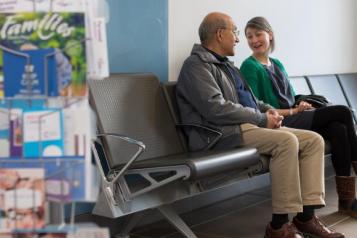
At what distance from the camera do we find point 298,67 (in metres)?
5.05

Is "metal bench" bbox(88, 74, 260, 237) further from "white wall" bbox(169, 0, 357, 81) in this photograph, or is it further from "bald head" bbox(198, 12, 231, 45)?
"white wall" bbox(169, 0, 357, 81)

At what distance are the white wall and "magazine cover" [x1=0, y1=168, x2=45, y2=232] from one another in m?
2.31

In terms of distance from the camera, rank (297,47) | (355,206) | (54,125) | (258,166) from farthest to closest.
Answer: (297,47) → (355,206) → (258,166) → (54,125)

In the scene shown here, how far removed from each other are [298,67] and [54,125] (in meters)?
4.02

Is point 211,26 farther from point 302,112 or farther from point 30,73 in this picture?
point 30,73

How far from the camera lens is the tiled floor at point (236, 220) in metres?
3.15

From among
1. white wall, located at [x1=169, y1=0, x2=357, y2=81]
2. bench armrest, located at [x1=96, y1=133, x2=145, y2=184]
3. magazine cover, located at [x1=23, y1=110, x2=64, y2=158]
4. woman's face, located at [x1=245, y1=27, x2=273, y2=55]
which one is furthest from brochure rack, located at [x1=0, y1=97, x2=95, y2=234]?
woman's face, located at [x1=245, y1=27, x2=273, y2=55]

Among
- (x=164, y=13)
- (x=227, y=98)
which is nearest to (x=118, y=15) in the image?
(x=164, y=13)

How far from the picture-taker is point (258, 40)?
3881mm

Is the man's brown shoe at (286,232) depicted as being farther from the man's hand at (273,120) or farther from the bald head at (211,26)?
the bald head at (211,26)

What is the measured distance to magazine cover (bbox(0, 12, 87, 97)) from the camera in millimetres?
1318

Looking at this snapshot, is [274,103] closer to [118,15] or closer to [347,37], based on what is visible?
[118,15]

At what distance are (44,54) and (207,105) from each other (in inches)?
68.5

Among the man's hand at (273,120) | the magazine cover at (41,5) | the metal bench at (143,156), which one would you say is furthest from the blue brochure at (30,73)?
the man's hand at (273,120)
